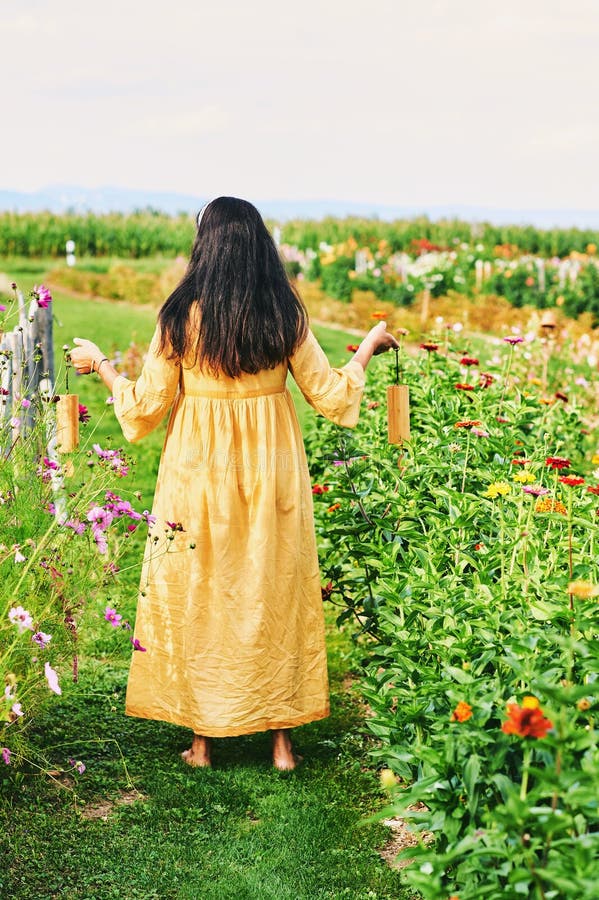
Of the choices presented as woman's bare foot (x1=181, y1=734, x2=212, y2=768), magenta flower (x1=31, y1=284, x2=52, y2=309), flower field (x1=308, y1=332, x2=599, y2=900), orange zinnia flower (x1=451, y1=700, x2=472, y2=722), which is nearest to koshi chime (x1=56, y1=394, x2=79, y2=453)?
magenta flower (x1=31, y1=284, x2=52, y2=309)

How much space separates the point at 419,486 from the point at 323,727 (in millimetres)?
961

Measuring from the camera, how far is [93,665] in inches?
165

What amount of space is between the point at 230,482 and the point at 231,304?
21.2 inches

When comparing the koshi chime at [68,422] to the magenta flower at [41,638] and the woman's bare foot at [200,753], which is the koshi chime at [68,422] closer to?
the magenta flower at [41,638]

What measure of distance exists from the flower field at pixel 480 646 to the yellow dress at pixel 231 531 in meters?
0.32

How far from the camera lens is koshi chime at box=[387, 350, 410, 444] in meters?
3.32

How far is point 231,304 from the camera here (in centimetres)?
309

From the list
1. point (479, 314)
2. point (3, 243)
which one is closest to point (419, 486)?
point (479, 314)

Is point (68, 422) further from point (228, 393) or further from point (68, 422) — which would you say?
point (228, 393)

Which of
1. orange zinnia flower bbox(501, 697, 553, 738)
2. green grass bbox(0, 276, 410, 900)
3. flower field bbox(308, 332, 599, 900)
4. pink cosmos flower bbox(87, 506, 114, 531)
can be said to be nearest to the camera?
orange zinnia flower bbox(501, 697, 553, 738)

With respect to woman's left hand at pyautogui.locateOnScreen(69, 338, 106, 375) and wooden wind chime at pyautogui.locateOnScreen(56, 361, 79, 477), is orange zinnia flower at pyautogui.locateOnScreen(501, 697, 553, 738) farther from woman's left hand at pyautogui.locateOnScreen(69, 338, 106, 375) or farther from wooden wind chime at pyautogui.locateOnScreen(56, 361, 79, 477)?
woman's left hand at pyautogui.locateOnScreen(69, 338, 106, 375)

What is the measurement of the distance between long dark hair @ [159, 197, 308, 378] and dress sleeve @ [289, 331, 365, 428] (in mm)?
66

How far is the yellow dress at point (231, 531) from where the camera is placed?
3.21 metres

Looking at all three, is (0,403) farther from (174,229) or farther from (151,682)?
(174,229)
